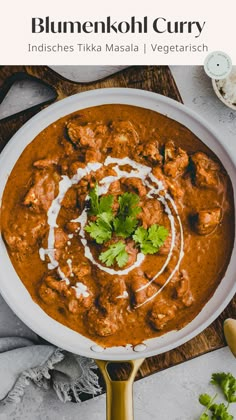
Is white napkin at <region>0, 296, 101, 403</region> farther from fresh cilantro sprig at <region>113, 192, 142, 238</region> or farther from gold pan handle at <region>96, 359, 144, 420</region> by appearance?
fresh cilantro sprig at <region>113, 192, 142, 238</region>

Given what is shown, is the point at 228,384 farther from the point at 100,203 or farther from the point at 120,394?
the point at 100,203

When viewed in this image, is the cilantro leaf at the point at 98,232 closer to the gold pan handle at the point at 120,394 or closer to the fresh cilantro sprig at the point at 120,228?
the fresh cilantro sprig at the point at 120,228
